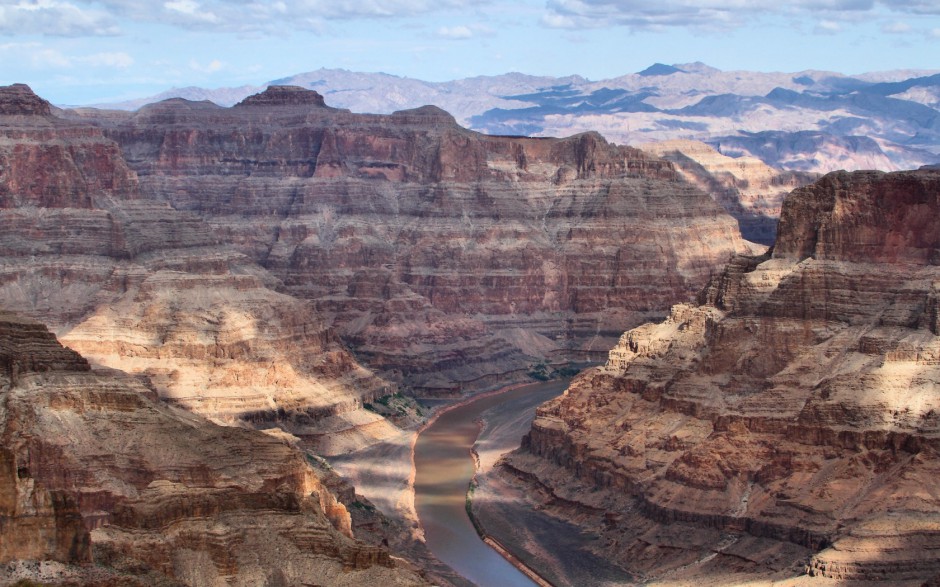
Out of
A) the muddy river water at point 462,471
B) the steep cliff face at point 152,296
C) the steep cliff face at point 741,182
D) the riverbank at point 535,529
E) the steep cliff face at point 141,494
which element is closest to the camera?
the steep cliff face at point 141,494

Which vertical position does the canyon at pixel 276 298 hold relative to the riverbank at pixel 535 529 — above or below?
above

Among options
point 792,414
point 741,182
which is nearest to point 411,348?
point 792,414

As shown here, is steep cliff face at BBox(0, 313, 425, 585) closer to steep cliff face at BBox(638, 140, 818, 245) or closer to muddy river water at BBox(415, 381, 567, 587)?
muddy river water at BBox(415, 381, 567, 587)

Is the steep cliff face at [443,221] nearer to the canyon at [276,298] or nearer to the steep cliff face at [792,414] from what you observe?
the canyon at [276,298]

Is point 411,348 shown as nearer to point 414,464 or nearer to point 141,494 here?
point 414,464

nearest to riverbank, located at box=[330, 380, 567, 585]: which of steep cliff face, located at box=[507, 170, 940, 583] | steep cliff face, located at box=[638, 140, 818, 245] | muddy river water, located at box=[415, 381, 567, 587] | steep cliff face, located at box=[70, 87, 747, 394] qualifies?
muddy river water, located at box=[415, 381, 567, 587]

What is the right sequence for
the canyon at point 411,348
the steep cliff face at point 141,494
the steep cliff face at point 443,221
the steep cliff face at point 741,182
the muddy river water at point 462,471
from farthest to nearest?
the steep cliff face at point 741,182, the steep cliff face at point 443,221, the muddy river water at point 462,471, the canyon at point 411,348, the steep cliff face at point 141,494

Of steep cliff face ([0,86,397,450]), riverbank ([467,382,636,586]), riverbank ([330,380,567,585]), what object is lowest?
riverbank ([330,380,567,585])

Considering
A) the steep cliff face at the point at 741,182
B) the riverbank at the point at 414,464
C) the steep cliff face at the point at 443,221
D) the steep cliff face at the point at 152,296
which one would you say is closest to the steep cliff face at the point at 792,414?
the riverbank at the point at 414,464
